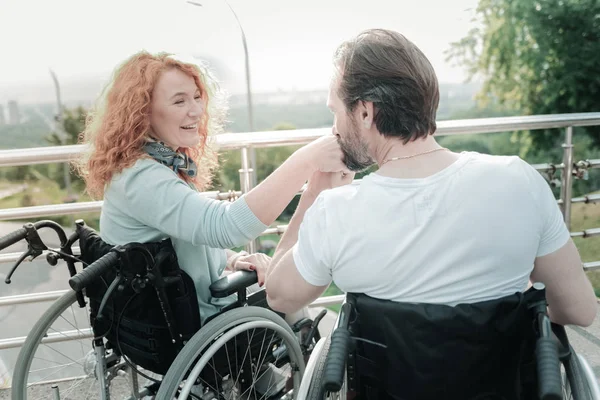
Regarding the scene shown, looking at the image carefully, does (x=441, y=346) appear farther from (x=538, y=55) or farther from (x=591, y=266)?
(x=538, y=55)

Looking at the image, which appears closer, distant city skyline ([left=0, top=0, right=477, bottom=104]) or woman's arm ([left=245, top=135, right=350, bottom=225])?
woman's arm ([left=245, top=135, right=350, bottom=225])

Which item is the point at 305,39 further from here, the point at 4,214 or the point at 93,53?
the point at 4,214

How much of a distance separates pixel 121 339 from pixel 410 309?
0.82 meters

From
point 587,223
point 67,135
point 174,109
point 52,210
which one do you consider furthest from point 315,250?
point 67,135

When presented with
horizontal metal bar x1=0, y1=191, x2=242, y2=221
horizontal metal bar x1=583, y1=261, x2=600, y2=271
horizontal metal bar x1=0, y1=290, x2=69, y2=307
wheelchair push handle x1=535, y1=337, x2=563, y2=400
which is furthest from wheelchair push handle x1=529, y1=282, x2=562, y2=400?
horizontal metal bar x1=583, y1=261, x2=600, y2=271

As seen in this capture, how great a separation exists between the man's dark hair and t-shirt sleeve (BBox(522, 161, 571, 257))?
0.20 meters

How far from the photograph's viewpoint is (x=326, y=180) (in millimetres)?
1466

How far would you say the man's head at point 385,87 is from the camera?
1056mm

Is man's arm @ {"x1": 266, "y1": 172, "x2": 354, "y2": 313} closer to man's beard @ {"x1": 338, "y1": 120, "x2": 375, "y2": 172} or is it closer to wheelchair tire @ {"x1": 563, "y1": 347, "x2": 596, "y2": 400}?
man's beard @ {"x1": 338, "y1": 120, "x2": 375, "y2": 172}

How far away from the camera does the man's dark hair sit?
1055mm

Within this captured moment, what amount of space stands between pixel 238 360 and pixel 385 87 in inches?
32.0

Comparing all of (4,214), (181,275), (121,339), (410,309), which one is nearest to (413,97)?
(410,309)

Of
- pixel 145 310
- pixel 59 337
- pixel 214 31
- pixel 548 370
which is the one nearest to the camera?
pixel 548 370

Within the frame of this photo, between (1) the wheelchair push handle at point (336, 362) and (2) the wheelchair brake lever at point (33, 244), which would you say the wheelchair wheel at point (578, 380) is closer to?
(1) the wheelchair push handle at point (336, 362)
